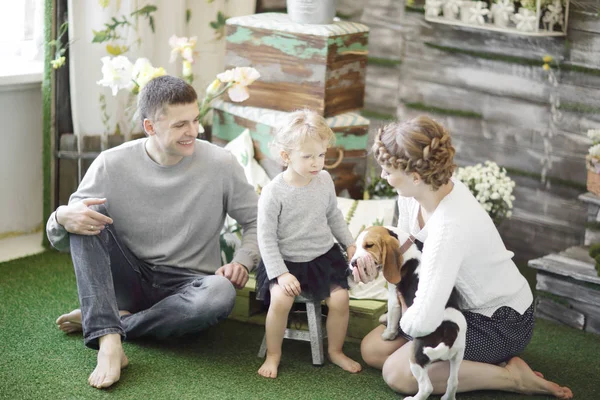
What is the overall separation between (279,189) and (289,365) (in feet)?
1.75

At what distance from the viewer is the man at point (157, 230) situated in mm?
2406

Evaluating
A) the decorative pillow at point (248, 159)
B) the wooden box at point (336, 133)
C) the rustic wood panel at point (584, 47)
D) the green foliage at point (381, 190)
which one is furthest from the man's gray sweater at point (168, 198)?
the rustic wood panel at point (584, 47)

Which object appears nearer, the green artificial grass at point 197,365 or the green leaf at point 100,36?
the green artificial grass at point 197,365

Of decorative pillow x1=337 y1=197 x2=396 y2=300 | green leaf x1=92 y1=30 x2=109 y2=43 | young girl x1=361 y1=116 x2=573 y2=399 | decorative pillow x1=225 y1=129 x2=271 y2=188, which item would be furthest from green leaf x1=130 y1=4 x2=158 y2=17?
young girl x1=361 y1=116 x2=573 y2=399

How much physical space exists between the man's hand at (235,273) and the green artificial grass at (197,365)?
0.22m

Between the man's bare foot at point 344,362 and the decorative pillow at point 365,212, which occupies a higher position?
the decorative pillow at point 365,212

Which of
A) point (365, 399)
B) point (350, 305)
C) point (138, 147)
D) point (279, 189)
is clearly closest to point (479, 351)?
point (365, 399)

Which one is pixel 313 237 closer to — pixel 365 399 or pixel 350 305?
pixel 350 305

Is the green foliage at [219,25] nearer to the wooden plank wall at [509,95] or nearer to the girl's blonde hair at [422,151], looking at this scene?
the wooden plank wall at [509,95]

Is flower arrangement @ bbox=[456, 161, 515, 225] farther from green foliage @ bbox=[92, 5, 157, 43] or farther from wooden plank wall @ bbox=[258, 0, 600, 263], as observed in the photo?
green foliage @ bbox=[92, 5, 157, 43]

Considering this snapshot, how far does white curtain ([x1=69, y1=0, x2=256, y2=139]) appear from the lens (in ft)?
10.6

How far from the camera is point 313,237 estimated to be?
2.49 meters

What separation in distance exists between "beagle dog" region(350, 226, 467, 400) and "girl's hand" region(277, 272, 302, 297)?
0.69 ft

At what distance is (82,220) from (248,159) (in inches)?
35.0
